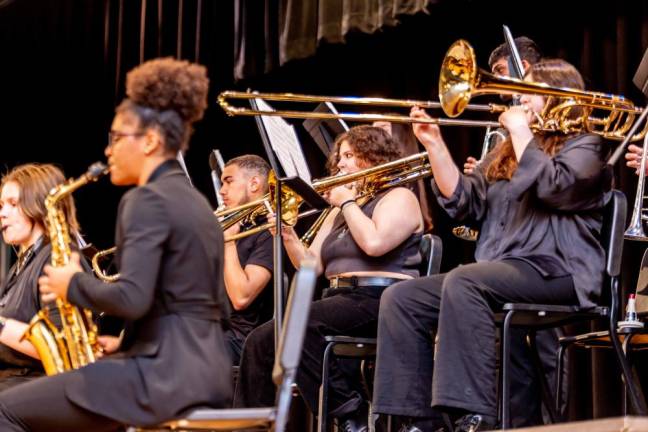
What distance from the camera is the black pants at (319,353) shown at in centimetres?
383

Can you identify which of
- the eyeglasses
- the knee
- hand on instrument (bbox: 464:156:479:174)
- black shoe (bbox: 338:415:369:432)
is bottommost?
black shoe (bbox: 338:415:369:432)

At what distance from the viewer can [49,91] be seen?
7398 mm

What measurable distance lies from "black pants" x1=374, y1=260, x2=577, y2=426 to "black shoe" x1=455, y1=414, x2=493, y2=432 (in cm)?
2

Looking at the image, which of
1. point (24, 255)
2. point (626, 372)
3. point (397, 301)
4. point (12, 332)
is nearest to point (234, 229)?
point (24, 255)

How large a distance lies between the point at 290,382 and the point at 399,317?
1141mm

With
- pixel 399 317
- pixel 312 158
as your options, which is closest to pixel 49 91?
pixel 312 158

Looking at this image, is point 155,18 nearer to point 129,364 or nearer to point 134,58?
point 134,58

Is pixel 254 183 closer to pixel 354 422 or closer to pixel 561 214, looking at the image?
pixel 354 422

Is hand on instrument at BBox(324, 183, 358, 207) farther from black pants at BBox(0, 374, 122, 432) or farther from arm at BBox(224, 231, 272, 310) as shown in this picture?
black pants at BBox(0, 374, 122, 432)

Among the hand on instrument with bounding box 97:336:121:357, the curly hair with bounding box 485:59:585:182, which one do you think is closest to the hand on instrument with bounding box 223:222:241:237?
the curly hair with bounding box 485:59:585:182

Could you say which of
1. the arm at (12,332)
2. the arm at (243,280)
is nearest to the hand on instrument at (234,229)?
the arm at (243,280)

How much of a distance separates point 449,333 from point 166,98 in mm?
1190

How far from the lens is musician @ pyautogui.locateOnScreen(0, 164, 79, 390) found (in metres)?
3.33

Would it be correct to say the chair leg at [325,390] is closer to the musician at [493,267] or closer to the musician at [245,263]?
the musician at [493,267]
